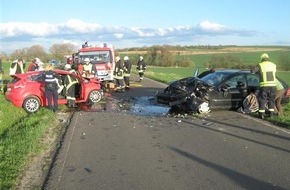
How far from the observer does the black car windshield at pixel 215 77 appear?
44.6 feet

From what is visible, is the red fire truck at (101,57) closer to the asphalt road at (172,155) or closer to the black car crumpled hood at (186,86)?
the black car crumpled hood at (186,86)

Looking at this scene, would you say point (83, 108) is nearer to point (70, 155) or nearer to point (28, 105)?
point (28, 105)

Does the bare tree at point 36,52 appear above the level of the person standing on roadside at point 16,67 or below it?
below

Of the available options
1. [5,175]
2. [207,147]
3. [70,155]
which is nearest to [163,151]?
[207,147]

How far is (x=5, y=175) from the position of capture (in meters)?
6.12

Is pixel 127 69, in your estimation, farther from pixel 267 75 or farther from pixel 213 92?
pixel 267 75

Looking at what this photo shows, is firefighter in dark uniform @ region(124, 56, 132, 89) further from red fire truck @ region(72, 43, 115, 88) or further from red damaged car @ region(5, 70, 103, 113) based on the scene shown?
red damaged car @ region(5, 70, 103, 113)

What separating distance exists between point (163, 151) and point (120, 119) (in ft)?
13.7

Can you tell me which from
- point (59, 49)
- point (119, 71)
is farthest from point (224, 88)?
point (59, 49)

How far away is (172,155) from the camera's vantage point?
740 cm

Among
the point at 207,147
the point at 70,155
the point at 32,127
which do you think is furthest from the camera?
the point at 32,127

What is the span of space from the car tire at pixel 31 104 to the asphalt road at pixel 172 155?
265 cm

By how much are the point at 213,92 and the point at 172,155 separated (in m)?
5.94

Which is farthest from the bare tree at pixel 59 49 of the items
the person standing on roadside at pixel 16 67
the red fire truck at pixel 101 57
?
the person standing on roadside at pixel 16 67
